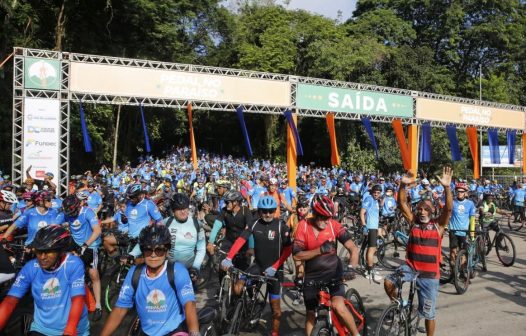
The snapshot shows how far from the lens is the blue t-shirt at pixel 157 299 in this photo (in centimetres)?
333

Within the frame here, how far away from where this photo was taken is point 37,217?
A: 6.80 metres

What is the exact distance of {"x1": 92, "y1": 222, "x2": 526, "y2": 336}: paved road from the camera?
6259mm

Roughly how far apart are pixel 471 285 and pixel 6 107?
2125cm

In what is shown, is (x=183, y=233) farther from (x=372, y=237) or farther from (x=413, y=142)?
(x=413, y=142)

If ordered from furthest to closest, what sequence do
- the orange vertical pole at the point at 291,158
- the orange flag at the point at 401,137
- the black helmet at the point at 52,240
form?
the orange flag at the point at 401,137
the orange vertical pole at the point at 291,158
the black helmet at the point at 52,240

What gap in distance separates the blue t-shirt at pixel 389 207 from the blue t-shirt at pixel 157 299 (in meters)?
9.56

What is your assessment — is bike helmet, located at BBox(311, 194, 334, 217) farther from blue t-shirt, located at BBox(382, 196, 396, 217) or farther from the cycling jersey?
blue t-shirt, located at BBox(382, 196, 396, 217)

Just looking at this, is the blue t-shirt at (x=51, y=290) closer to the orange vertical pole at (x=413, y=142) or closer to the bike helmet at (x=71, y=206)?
the bike helmet at (x=71, y=206)

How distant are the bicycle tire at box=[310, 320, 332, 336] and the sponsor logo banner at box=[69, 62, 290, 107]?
12.1 m

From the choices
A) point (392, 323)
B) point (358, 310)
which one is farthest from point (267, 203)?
point (392, 323)

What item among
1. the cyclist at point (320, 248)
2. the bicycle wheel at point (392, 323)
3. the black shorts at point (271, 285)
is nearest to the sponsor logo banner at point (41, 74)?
the black shorts at point (271, 285)

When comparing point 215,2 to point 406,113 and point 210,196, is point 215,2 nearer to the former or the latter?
point 406,113

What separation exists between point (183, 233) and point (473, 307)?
4.98m

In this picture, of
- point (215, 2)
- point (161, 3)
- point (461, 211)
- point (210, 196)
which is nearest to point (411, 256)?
point (461, 211)
